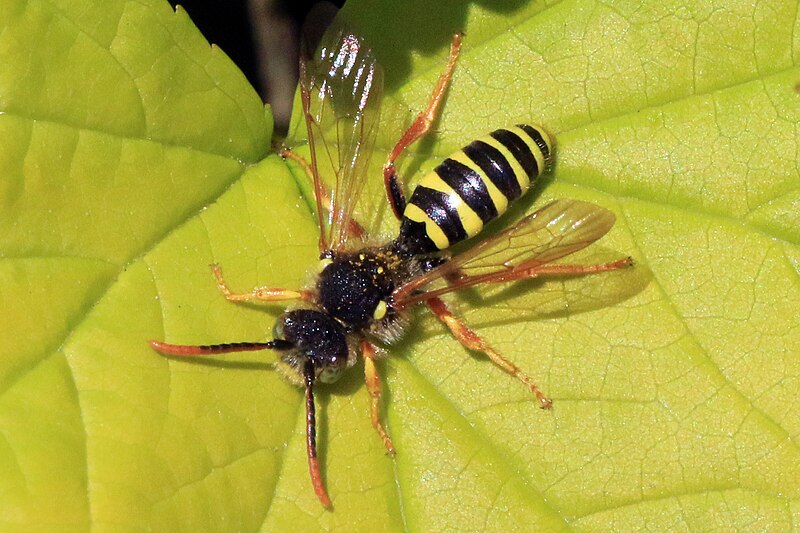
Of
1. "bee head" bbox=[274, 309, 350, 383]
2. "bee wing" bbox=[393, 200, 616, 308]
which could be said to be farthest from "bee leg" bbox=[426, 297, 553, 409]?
"bee head" bbox=[274, 309, 350, 383]

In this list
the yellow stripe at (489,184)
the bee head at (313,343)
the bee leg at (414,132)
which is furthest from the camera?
the bee leg at (414,132)

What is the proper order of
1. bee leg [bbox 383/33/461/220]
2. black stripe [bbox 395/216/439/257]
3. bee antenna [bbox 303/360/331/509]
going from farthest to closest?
black stripe [bbox 395/216/439/257] < bee leg [bbox 383/33/461/220] < bee antenna [bbox 303/360/331/509]

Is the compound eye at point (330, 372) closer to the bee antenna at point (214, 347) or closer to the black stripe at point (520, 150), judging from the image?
the bee antenna at point (214, 347)

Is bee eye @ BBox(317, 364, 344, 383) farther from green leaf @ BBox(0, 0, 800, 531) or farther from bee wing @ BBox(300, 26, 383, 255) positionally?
bee wing @ BBox(300, 26, 383, 255)

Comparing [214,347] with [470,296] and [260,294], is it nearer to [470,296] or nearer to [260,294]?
[260,294]

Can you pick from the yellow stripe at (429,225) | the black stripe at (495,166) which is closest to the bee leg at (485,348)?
the yellow stripe at (429,225)

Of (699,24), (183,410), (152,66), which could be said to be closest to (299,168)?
(152,66)
